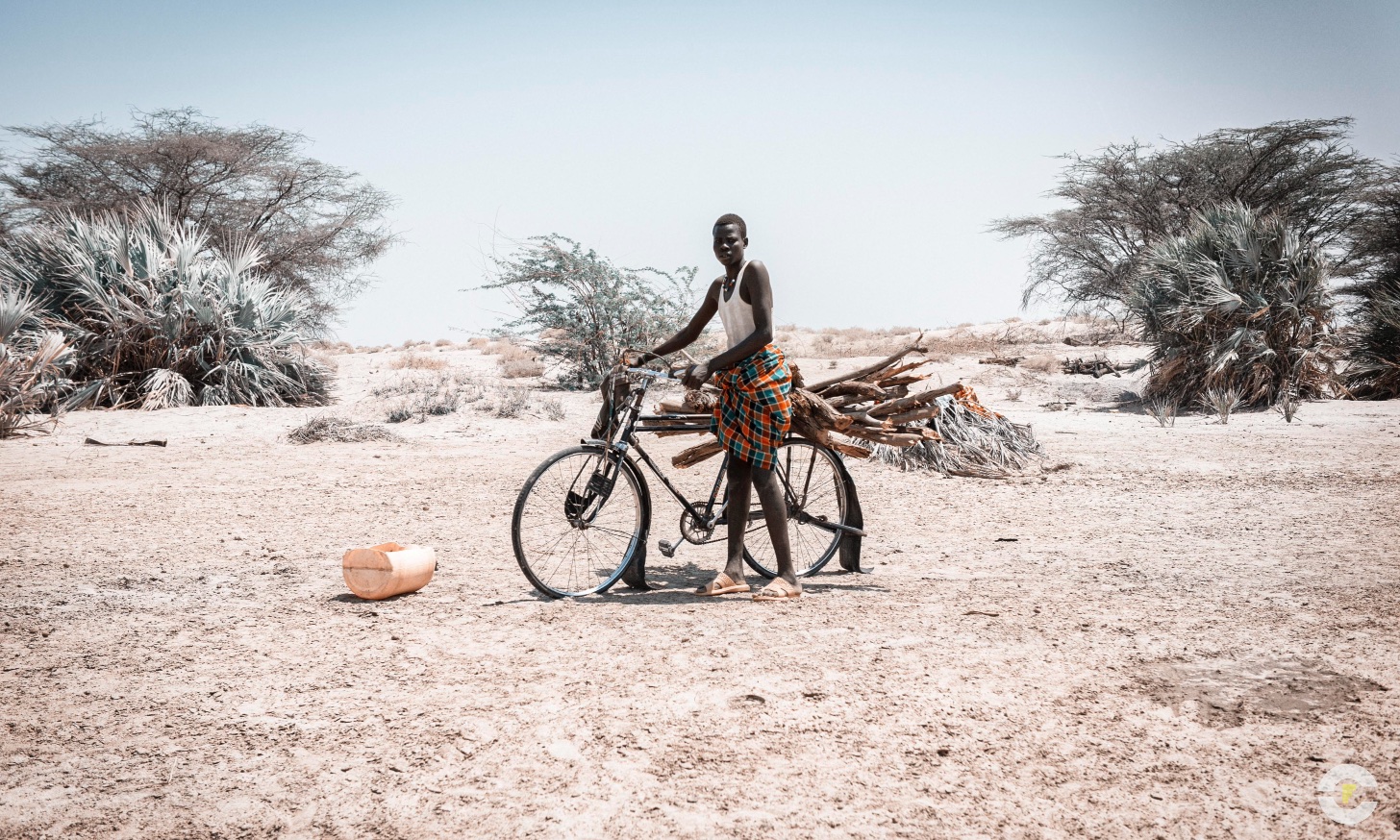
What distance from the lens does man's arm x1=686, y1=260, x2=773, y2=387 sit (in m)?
4.58

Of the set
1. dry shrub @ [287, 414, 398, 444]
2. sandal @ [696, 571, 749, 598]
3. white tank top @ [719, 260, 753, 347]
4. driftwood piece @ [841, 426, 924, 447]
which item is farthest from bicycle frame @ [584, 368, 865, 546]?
dry shrub @ [287, 414, 398, 444]

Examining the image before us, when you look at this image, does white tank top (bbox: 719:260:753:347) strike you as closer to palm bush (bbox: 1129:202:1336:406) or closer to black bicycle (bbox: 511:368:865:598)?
black bicycle (bbox: 511:368:865:598)

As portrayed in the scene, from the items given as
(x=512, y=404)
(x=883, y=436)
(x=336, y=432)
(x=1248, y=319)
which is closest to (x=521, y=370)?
(x=512, y=404)

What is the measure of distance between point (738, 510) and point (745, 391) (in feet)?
2.13

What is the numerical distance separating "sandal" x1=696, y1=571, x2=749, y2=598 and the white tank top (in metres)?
1.24

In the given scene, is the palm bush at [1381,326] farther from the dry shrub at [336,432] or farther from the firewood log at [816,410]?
the dry shrub at [336,432]

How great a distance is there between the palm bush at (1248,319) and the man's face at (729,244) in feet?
39.1

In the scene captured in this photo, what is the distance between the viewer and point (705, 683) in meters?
3.62

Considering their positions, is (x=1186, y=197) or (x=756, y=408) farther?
(x=1186, y=197)

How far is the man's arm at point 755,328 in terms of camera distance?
458 centimetres

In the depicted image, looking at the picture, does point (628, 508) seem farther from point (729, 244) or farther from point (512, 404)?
point (512, 404)

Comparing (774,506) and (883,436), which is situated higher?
(883,436)

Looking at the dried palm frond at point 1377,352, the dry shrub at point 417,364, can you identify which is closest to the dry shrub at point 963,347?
the dried palm frond at point 1377,352

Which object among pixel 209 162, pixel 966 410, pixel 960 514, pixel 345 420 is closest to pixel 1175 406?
pixel 966 410
